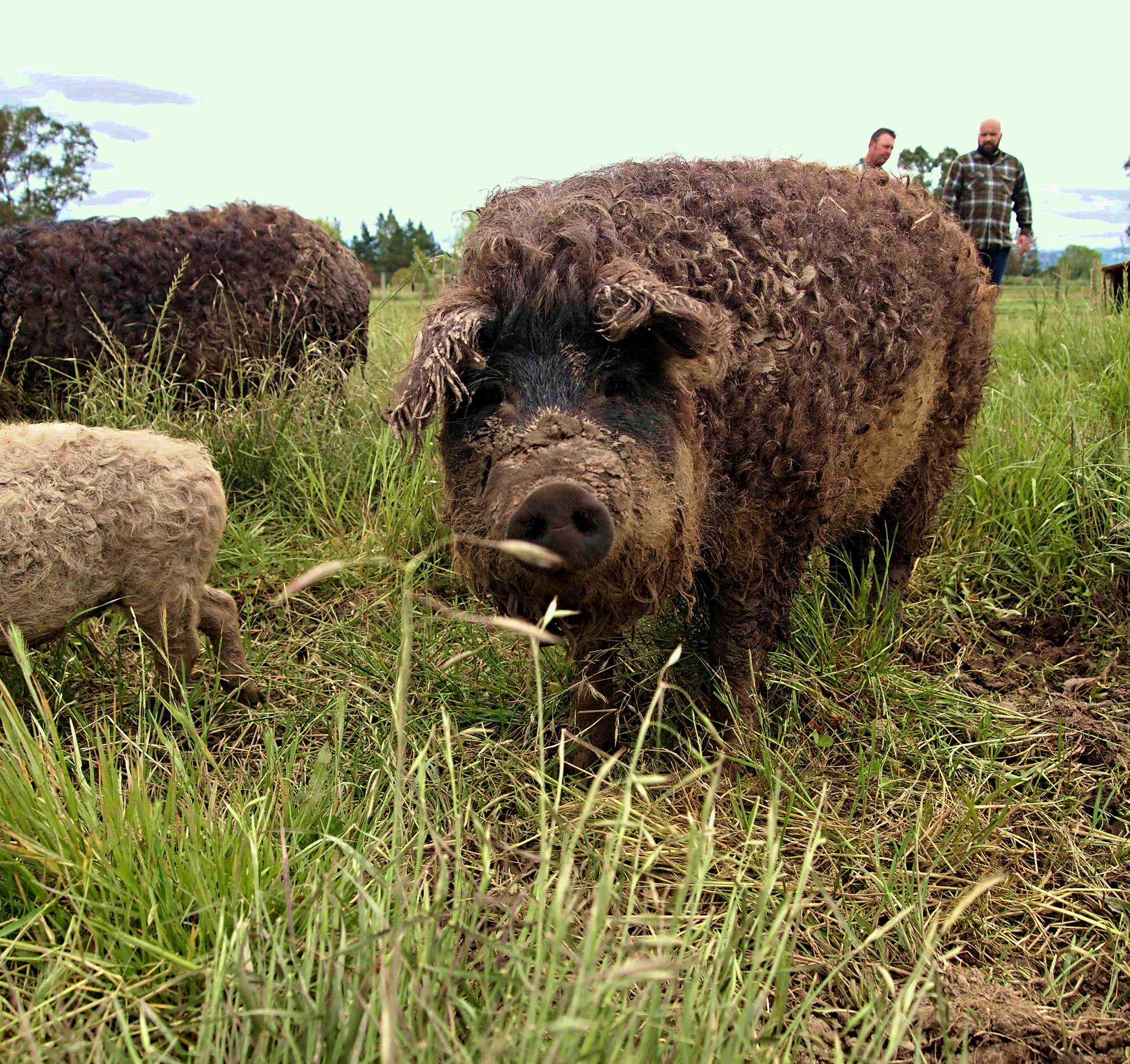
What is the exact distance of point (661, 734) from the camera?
3.03m

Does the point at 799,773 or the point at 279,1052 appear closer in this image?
the point at 279,1052

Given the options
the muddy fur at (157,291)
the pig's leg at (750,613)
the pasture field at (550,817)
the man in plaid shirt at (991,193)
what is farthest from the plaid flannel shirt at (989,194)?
the pig's leg at (750,613)

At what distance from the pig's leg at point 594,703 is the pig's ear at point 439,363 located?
94 centimetres

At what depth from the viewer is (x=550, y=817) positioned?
8.54 ft

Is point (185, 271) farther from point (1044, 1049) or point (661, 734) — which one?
point (1044, 1049)

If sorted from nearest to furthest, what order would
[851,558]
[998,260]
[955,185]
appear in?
[851,558], [955,185], [998,260]

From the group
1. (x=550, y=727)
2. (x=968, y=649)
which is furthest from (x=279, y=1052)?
(x=968, y=649)

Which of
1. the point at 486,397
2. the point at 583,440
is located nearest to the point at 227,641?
the point at 486,397

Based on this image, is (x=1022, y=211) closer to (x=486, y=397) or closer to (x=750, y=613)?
(x=750, y=613)

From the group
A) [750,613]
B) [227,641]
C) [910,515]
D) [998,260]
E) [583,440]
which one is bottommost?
[227,641]

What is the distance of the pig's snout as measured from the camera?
192 centimetres

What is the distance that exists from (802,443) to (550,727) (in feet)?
3.72

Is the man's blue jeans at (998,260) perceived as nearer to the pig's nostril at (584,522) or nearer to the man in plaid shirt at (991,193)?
the man in plaid shirt at (991,193)

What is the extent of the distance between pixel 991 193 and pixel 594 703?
7.24m
